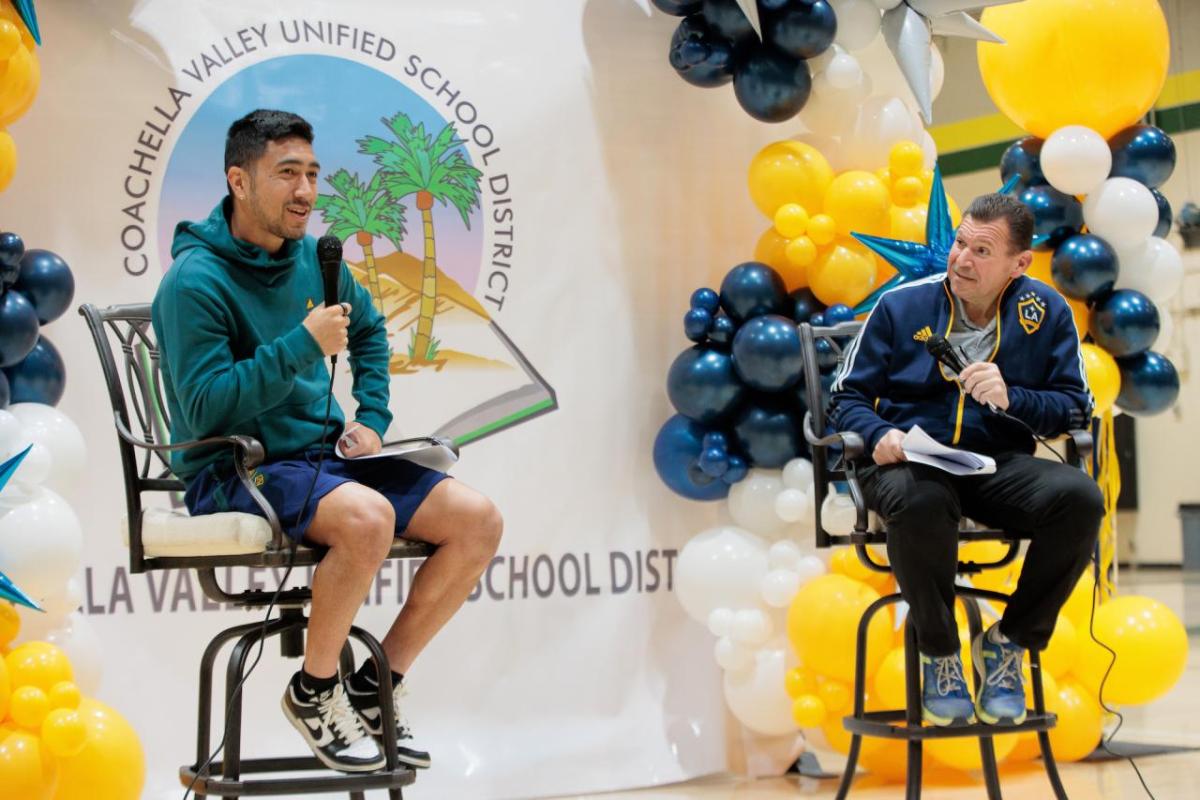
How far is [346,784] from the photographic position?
2.26 metres

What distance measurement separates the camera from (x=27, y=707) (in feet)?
9.25

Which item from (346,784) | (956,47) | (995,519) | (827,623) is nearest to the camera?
(346,784)

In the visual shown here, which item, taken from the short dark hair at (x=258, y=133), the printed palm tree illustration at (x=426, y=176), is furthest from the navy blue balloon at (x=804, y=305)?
the short dark hair at (x=258, y=133)

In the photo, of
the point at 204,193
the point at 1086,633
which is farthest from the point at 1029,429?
the point at 204,193

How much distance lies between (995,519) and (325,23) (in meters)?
2.22

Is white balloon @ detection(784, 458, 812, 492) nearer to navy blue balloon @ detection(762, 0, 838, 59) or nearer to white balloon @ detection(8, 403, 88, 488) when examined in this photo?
navy blue balloon @ detection(762, 0, 838, 59)

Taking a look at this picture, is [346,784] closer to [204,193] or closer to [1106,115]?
[204,193]

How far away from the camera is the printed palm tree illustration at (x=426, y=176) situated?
12.3 ft

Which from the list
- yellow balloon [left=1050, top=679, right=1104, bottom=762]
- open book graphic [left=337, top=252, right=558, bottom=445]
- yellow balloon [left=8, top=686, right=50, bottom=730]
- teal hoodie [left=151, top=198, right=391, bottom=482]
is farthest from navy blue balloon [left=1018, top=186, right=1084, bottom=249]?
yellow balloon [left=8, top=686, right=50, bottom=730]

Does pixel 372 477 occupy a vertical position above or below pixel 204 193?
below

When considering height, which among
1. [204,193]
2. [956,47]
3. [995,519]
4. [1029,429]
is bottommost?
[995,519]

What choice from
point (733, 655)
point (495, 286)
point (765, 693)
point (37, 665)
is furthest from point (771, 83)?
point (37, 665)

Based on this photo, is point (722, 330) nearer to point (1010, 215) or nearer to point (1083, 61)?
point (1010, 215)

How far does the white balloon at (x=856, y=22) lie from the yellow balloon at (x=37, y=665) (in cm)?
256
